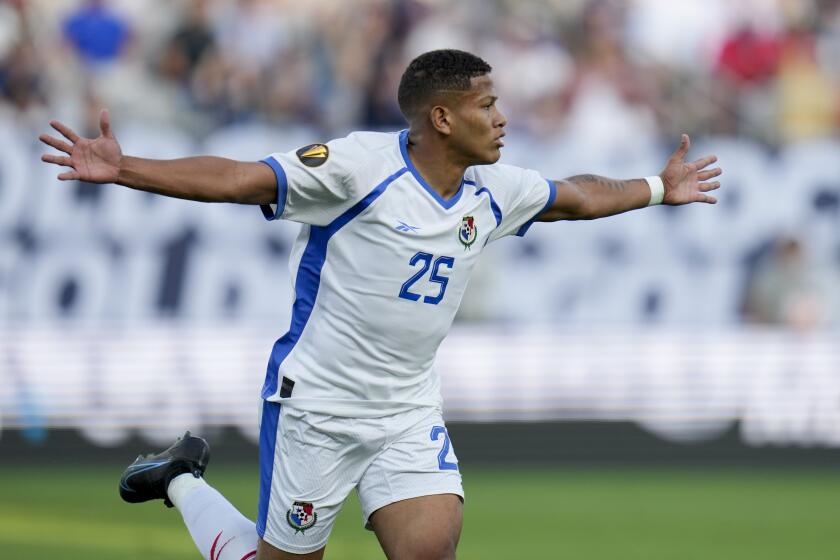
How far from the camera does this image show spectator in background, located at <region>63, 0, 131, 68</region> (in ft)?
42.6

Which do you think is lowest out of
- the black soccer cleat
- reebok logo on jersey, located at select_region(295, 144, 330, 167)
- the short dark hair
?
the black soccer cleat

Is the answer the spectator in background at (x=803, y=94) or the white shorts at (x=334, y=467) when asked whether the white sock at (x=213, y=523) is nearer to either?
the white shorts at (x=334, y=467)

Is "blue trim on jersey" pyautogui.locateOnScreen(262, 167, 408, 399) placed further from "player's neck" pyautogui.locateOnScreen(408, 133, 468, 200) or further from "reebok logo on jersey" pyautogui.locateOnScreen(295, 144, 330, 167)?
"reebok logo on jersey" pyautogui.locateOnScreen(295, 144, 330, 167)

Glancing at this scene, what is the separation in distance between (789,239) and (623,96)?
213cm

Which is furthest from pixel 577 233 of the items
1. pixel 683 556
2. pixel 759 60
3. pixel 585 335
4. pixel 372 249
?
pixel 372 249

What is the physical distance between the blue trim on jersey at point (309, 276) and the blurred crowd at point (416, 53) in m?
7.20

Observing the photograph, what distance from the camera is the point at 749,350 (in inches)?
493

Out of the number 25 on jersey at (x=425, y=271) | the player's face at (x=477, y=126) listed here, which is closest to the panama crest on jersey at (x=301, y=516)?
the number 25 on jersey at (x=425, y=271)

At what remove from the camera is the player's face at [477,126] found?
18.2 feet

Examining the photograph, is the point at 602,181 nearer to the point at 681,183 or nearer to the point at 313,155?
the point at 681,183

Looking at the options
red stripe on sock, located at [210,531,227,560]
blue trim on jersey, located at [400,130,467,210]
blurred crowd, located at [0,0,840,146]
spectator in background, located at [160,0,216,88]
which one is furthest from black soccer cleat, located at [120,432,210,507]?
spectator in background, located at [160,0,216,88]

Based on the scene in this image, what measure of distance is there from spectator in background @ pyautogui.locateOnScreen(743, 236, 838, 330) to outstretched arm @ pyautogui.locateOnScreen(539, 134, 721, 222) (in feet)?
21.3

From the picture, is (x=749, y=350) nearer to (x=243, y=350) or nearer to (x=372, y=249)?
(x=243, y=350)

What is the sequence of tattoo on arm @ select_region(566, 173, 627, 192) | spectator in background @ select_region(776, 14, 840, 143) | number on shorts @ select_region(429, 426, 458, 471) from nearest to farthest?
number on shorts @ select_region(429, 426, 458, 471) < tattoo on arm @ select_region(566, 173, 627, 192) < spectator in background @ select_region(776, 14, 840, 143)
